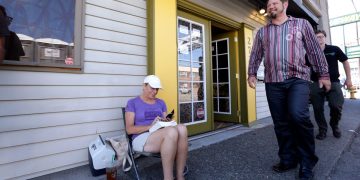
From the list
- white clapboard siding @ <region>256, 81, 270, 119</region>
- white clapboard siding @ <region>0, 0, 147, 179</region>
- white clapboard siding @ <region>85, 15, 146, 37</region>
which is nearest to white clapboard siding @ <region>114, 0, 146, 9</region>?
white clapboard siding @ <region>0, 0, 147, 179</region>

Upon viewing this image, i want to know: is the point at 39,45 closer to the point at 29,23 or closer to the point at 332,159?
the point at 29,23

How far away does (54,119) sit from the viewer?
2.51 metres

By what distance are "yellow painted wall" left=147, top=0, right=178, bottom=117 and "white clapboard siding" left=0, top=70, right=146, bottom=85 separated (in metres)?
0.38

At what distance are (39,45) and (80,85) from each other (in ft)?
1.82

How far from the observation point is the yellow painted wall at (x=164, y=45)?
Answer: 3.32m

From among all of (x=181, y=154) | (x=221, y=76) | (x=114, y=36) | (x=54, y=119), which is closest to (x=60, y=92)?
(x=54, y=119)

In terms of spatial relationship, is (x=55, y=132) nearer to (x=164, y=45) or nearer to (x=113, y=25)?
(x=113, y=25)

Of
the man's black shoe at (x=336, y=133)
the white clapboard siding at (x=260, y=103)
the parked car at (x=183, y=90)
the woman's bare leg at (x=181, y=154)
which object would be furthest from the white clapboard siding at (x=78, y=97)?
the white clapboard siding at (x=260, y=103)

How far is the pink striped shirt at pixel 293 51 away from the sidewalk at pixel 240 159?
3.11ft

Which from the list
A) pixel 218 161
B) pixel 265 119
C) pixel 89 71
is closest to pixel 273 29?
pixel 218 161

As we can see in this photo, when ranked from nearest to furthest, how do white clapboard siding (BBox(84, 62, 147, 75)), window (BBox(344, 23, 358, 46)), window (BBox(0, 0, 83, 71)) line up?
window (BBox(0, 0, 83, 71)) < white clapboard siding (BBox(84, 62, 147, 75)) < window (BBox(344, 23, 358, 46))

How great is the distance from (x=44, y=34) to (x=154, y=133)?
150 cm

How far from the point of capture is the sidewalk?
A: 2.42 meters

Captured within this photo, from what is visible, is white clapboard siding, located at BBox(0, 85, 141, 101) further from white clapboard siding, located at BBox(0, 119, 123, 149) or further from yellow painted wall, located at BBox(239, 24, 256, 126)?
yellow painted wall, located at BBox(239, 24, 256, 126)
